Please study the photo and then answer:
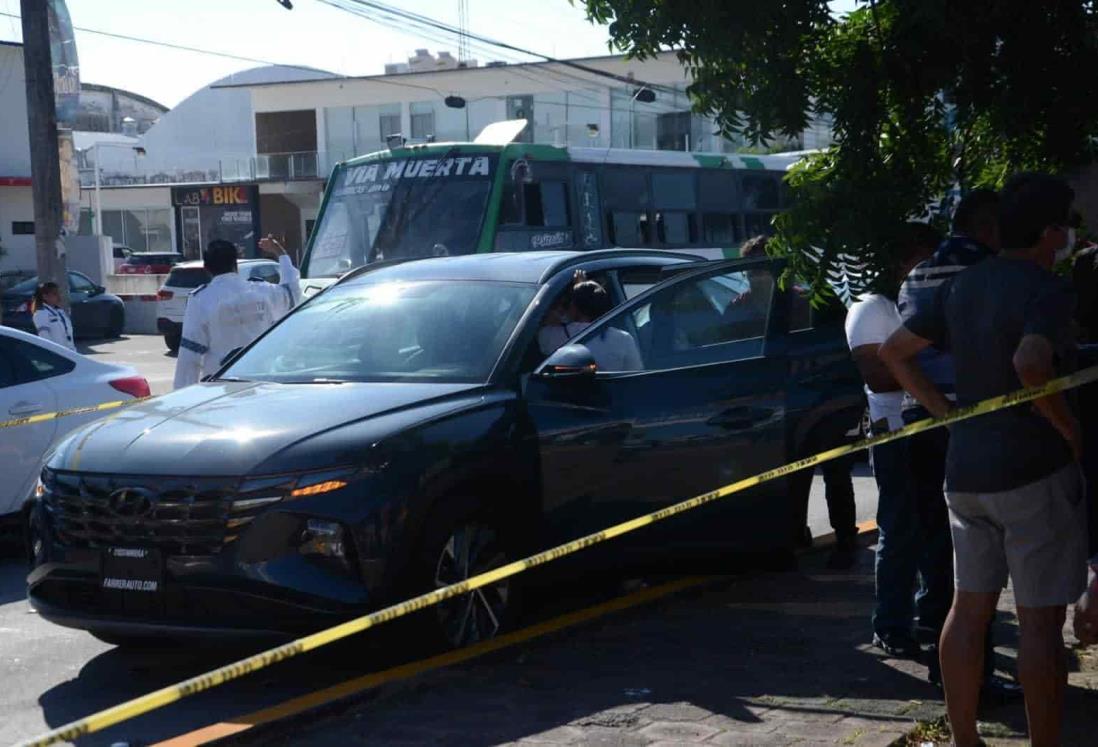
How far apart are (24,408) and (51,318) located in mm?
5132

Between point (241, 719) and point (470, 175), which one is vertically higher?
point (470, 175)

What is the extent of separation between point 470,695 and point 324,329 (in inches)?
95.0

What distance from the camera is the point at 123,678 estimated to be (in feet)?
22.1

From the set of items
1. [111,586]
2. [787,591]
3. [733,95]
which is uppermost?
[733,95]

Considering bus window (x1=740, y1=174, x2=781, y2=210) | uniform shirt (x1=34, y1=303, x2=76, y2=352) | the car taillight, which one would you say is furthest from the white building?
the car taillight

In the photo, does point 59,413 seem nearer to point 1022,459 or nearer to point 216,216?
point 1022,459

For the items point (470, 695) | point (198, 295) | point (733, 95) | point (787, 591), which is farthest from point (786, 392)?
point (198, 295)

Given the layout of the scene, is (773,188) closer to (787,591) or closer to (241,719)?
(787,591)

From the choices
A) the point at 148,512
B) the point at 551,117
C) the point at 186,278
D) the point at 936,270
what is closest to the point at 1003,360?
the point at 936,270

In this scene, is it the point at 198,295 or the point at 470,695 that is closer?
the point at 470,695

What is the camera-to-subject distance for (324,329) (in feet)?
25.3

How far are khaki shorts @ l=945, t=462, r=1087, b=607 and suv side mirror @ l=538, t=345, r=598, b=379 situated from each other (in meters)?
2.47

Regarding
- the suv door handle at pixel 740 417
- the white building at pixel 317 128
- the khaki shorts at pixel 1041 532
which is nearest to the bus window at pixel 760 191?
the suv door handle at pixel 740 417

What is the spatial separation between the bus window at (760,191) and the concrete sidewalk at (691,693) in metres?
17.6
